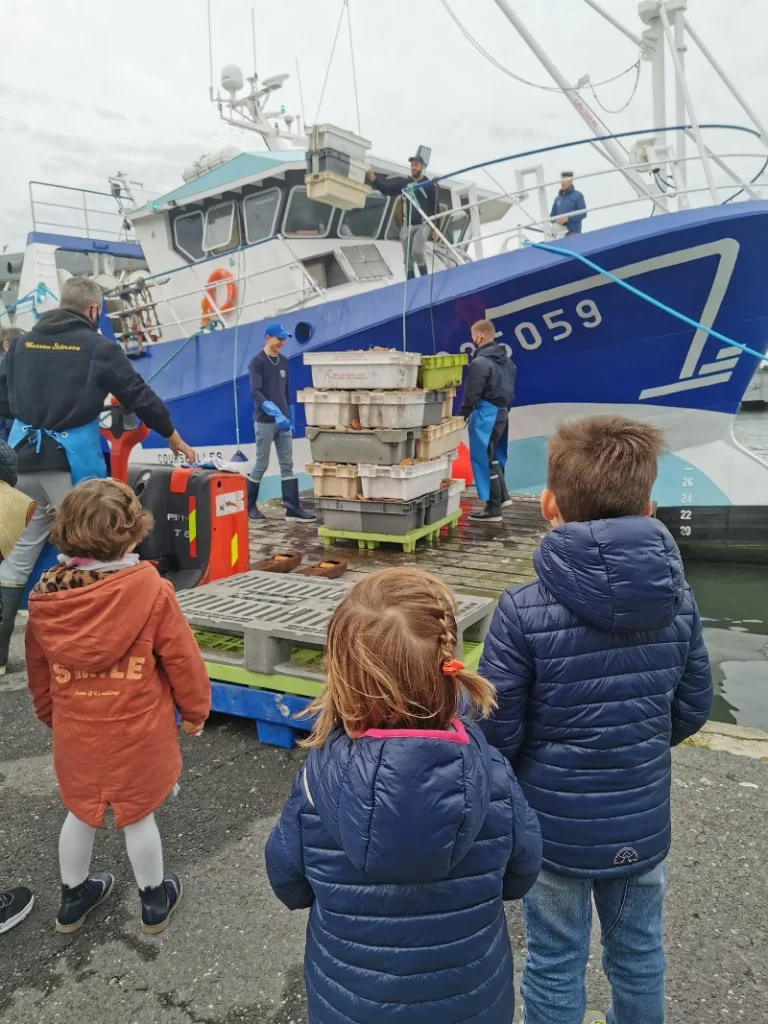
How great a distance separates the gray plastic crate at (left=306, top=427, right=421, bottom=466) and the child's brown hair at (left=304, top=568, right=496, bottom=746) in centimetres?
446

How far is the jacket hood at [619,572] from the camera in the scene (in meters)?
1.53

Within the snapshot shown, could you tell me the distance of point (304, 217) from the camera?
9953 mm

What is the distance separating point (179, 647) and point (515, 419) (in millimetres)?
7219

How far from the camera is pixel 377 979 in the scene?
1237 mm

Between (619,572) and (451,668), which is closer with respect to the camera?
(451,668)

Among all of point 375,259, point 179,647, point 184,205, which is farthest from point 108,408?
point 184,205

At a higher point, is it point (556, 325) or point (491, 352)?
point (556, 325)

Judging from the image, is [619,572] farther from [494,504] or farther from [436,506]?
[494,504]

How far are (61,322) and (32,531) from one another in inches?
46.4

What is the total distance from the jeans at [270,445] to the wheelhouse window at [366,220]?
161 inches

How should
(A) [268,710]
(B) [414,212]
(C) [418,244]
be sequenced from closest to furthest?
(A) [268,710] < (C) [418,244] < (B) [414,212]

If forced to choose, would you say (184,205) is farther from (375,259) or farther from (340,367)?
(340,367)

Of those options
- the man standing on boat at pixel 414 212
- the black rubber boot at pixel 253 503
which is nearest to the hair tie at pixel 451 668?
the black rubber boot at pixel 253 503

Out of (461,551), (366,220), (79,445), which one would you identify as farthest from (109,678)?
(366,220)
